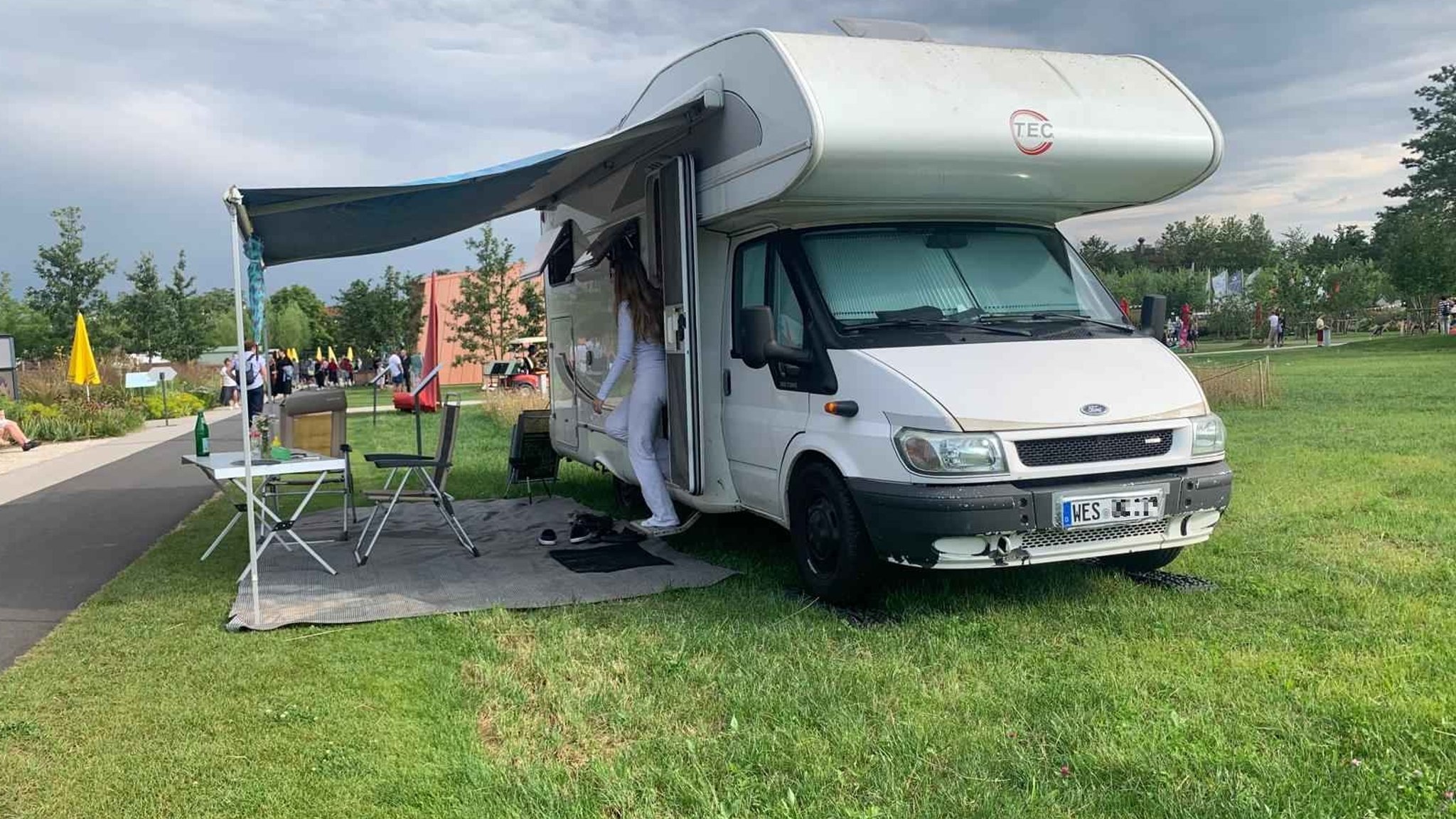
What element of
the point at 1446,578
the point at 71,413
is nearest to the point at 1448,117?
the point at 1446,578

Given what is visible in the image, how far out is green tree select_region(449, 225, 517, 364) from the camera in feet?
113

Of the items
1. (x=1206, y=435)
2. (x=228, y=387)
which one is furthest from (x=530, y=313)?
(x=1206, y=435)

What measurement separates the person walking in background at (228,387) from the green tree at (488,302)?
6829mm

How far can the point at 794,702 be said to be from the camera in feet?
13.2

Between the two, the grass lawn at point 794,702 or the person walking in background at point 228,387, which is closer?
the grass lawn at point 794,702

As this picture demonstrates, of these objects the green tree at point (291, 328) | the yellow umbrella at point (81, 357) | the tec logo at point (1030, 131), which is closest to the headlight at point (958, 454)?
the tec logo at point (1030, 131)

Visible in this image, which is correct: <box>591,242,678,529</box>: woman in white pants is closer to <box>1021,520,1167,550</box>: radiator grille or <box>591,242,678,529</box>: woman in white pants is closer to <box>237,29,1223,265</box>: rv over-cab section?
<box>237,29,1223,265</box>: rv over-cab section

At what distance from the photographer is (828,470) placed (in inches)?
206

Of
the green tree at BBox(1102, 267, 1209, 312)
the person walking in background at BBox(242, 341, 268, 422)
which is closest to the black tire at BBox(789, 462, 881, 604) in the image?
the person walking in background at BBox(242, 341, 268, 422)

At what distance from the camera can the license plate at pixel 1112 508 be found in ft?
15.6

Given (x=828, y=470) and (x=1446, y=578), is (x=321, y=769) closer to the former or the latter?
(x=828, y=470)

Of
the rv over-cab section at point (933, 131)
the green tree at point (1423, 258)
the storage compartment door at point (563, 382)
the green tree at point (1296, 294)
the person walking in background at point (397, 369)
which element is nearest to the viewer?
the rv over-cab section at point (933, 131)

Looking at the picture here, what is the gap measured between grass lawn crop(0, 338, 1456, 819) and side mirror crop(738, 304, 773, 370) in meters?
1.30

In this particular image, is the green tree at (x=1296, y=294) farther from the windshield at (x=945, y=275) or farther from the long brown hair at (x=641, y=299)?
the long brown hair at (x=641, y=299)
